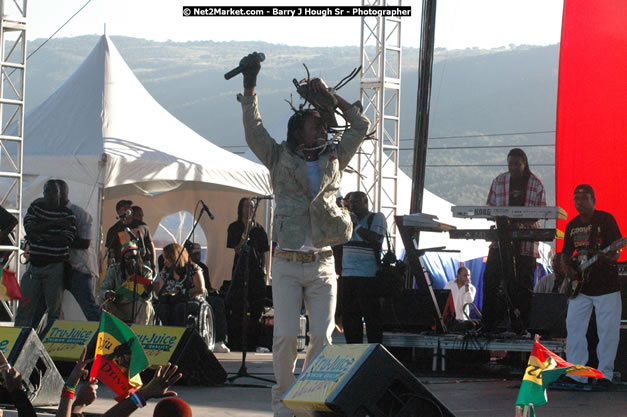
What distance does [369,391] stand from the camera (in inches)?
163

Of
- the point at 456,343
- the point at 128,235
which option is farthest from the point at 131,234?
the point at 456,343

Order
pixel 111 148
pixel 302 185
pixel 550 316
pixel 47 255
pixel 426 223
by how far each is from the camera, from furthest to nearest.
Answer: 1. pixel 111 148
2. pixel 47 255
3. pixel 550 316
4. pixel 426 223
5. pixel 302 185

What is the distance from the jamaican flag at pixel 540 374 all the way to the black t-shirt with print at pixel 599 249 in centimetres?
465

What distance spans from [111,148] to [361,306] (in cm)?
679

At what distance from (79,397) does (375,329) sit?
5344mm

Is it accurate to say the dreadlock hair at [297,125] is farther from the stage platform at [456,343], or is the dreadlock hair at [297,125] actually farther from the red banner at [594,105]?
the red banner at [594,105]

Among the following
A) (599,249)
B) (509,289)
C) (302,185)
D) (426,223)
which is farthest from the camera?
(426,223)

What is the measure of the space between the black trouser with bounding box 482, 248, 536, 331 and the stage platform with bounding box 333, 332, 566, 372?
274mm

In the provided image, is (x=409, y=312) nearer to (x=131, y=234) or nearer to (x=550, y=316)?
(x=550, y=316)

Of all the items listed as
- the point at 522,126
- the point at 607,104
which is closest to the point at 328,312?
the point at 607,104

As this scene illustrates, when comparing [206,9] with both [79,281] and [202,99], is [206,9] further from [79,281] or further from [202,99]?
[202,99]

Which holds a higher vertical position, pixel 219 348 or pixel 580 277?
pixel 580 277

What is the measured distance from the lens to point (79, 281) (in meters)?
10.3

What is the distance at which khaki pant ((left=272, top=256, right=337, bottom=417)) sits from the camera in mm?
5594
